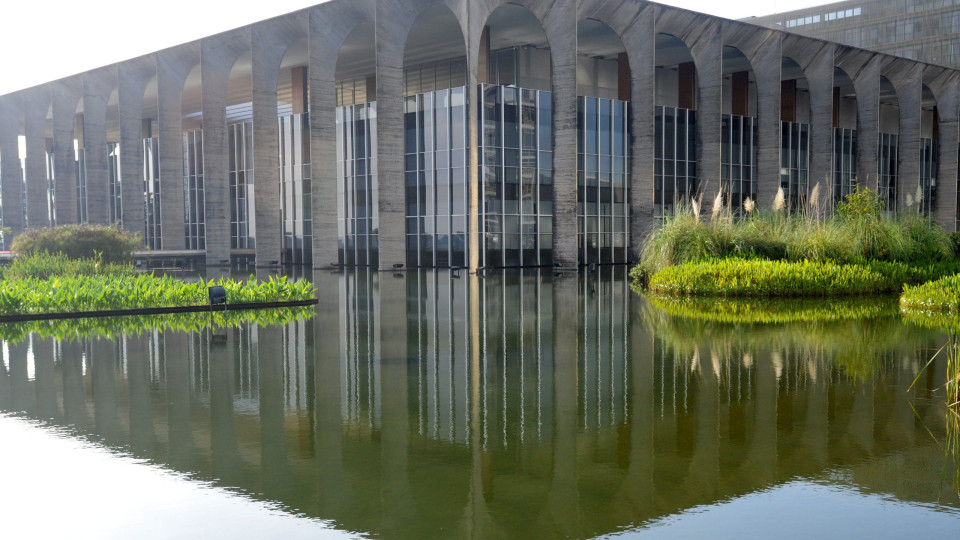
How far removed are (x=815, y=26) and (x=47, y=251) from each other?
67.1 metres

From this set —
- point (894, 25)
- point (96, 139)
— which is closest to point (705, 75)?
point (96, 139)

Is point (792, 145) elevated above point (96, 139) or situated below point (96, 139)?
below

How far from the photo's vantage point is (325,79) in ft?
107

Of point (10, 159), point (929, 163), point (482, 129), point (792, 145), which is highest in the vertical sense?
point (10, 159)

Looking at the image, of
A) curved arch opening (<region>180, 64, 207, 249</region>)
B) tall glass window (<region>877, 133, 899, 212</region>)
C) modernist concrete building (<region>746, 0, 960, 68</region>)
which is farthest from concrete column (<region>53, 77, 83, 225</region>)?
modernist concrete building (<region>746, 0, 960, 68</region>)

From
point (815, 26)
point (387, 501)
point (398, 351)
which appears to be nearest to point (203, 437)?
point (387, 501)

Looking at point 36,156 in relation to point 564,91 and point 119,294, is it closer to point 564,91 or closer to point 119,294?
point 564,91

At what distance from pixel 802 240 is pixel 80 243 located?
21.3 meters

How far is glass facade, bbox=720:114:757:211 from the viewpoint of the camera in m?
43.1

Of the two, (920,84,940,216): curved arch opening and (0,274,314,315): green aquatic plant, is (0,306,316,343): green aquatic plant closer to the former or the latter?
(0,274,314,315): green aquatic plant

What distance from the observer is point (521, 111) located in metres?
33.0

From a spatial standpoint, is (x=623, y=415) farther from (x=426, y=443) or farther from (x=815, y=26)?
(x=815, y=26)

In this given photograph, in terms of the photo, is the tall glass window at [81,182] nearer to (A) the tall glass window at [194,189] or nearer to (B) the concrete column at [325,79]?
(A) the tall glass window at [194,189]

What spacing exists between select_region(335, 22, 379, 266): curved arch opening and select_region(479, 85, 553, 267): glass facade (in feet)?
23.4
